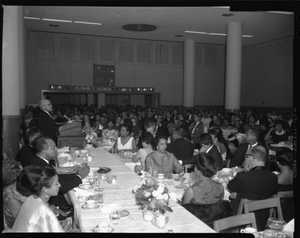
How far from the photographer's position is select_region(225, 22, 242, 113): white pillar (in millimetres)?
12211

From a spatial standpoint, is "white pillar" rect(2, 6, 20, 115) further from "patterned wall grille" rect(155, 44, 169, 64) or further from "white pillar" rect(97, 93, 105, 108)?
"patterned wall grille" rect(155, 44, 169, 64)

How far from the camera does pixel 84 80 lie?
53.1ft

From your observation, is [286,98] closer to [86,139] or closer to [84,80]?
[84,80]

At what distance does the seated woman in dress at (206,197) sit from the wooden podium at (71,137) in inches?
161

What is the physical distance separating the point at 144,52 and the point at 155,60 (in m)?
0.79

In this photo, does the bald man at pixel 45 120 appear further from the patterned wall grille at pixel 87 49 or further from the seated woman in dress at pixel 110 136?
the patterned wall grille at pixel 87 49

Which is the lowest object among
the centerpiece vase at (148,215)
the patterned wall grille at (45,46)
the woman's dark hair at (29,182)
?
the centerpiece vase at (148,215)

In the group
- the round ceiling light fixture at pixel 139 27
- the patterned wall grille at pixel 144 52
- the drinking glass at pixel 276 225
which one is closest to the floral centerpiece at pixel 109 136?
the drinking glass at pixel 276 225

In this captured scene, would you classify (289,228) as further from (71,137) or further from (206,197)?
(71,137)

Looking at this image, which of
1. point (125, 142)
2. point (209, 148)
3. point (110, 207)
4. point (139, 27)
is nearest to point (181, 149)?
point (209, 148)

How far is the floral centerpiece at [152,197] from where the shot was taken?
8.52 ft

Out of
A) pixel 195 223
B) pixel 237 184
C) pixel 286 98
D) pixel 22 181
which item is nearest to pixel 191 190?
pixel 195 223

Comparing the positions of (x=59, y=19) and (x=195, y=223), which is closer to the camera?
(x=195, y=223)
